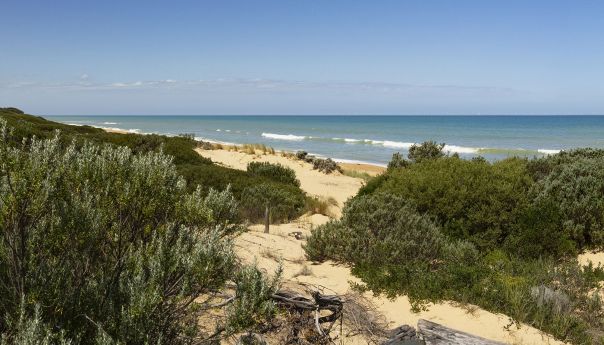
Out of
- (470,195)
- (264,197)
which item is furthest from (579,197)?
(264,197)

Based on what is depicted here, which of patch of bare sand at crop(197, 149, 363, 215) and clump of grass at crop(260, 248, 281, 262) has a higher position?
clump of grass at crop(260, 248, 281, 262)

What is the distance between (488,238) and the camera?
29.3 ft

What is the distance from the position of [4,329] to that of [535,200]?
8814 millimetres

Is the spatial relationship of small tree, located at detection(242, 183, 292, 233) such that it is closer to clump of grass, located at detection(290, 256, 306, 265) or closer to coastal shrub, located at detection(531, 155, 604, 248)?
clump of grass, located at detection(290, 256, 306, 265)

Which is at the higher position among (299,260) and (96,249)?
(96,249)

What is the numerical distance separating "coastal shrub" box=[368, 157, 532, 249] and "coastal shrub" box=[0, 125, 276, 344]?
248 inches

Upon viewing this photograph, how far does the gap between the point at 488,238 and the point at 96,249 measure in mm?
7076

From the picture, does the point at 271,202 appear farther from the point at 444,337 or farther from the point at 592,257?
the point at 444,337

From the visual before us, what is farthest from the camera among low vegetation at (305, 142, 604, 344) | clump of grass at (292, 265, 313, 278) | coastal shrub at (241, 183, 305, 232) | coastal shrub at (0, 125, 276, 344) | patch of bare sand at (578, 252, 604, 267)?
coastal shrub at (241, 183, 305, 232)

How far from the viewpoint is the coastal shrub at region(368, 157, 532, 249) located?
905 centimetres

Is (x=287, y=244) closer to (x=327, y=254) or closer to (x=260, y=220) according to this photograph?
(x=327, y=254)

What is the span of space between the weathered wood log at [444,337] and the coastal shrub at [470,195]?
4034 mm

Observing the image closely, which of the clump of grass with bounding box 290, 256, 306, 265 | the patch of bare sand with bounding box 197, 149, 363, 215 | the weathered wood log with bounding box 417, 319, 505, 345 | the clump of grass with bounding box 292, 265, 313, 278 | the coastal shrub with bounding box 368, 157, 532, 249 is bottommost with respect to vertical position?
the patch of bare sand with bounding box 197, 149, 363, 215

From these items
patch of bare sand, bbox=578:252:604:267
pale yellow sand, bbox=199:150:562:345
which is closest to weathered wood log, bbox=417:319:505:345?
pale yellow sand, bbox=199:150:562:345
